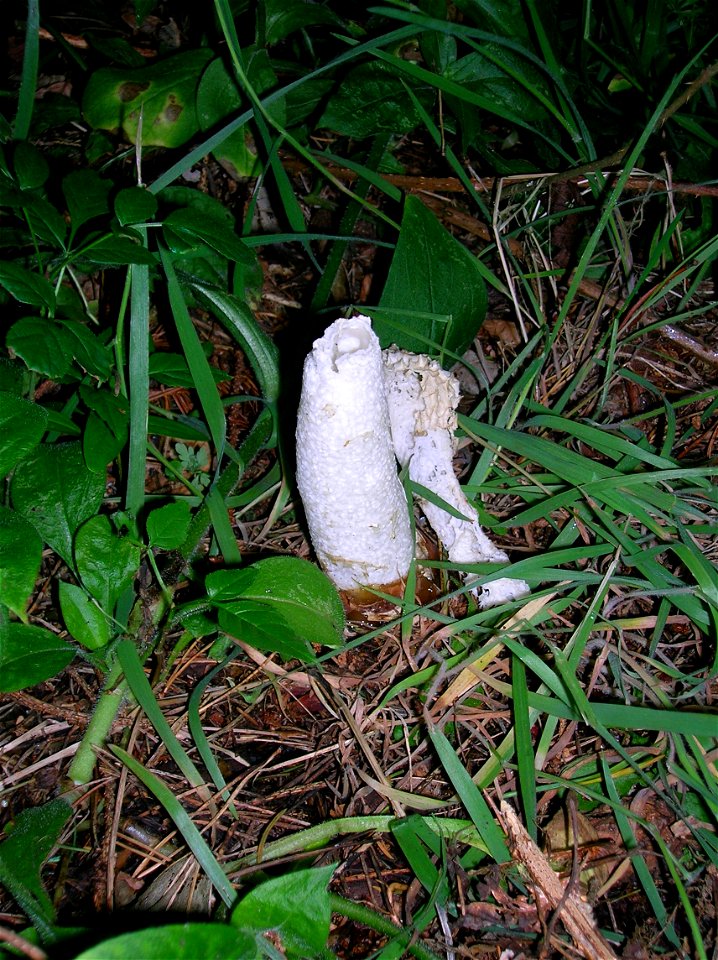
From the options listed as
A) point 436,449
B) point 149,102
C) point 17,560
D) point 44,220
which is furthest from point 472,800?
point 149,102

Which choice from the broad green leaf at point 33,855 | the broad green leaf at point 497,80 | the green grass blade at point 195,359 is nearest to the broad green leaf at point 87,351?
the green grass blade at point 195,359

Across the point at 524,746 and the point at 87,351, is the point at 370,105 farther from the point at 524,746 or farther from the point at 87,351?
the point at 524,746

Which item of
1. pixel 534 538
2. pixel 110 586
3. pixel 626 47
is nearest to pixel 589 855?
pixel 534 538

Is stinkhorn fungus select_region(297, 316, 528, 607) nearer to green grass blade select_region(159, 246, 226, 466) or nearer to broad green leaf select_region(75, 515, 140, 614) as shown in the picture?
green grass blade select_region(159, 246, 226, 466)

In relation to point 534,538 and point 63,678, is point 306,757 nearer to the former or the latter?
point 63,678

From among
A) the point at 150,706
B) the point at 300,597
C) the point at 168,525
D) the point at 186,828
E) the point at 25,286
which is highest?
the point at 25,286

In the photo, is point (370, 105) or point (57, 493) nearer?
point (57, 493)

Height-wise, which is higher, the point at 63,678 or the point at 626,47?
the point at 626,47
